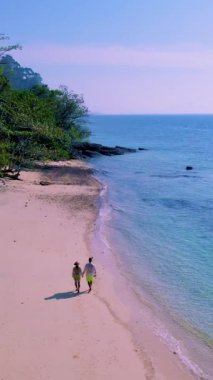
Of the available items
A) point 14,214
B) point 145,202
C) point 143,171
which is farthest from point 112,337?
point 143,171

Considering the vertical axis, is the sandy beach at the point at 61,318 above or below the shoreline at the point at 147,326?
above

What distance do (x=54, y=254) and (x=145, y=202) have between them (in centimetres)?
1742

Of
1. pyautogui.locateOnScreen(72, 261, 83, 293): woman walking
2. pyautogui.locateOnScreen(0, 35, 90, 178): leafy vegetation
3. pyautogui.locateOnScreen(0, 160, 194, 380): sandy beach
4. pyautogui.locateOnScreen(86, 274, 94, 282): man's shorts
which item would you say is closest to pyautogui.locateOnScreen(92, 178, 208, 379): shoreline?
pyautogui.locateOnScreen(0, 160, 194, 380): sandy beach

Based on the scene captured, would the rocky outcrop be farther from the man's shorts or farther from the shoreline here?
the man's shorts

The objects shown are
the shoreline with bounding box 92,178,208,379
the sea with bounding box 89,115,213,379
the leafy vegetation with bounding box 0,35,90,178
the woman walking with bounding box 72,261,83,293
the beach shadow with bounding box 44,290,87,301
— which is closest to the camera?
the shoreline with bounding box 92,178,208,379

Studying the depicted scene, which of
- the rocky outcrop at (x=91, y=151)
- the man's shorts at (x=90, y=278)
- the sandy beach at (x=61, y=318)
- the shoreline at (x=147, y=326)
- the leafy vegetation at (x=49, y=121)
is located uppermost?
the leafy vegetation at (x=49, y=121)

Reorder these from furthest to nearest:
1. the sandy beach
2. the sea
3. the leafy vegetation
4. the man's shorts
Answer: the leafy vegetation → the man's shorts → the sea → the sandy beach

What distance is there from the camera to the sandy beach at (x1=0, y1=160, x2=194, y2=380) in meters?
12.1

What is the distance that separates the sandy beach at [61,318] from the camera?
12.1 m

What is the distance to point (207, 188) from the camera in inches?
1813

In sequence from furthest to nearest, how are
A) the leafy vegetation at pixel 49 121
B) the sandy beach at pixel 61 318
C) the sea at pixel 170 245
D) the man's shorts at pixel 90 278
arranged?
1. the leafy vegetation at pixel 49 121
2. the man's shorts at pixel 90 278
3. the sea at pixel 170 245
4. the sandy beach at pixel 61 318

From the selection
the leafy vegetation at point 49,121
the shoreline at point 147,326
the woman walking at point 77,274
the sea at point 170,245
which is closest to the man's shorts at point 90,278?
the woman walking at point 77,274

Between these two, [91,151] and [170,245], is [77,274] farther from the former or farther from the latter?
[91,151]

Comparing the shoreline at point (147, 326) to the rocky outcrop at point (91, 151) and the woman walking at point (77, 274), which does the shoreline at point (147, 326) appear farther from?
the rocky outcrop at point (91, 151)
